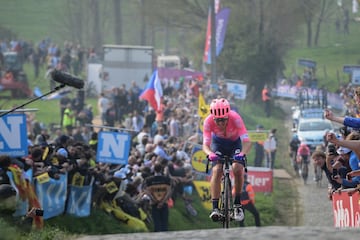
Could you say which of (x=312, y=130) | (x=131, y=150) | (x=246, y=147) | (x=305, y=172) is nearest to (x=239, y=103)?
(x=312, y=130)

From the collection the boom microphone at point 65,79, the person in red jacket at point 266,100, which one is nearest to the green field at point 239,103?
the person in red jacket at point 266,100

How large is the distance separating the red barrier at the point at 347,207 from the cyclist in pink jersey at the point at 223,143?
1829 millimetres

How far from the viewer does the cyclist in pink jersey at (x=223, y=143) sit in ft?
40.4

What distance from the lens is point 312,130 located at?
37531 millimetres

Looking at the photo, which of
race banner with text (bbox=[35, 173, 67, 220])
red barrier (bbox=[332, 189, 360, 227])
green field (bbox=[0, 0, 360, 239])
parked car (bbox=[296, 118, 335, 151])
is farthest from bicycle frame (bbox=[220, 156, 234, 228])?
parked car (bbox=[296, 118, 335, 151])

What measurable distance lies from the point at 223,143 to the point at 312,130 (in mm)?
25068

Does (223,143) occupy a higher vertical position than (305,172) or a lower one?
higher

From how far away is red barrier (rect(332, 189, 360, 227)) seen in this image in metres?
13.7

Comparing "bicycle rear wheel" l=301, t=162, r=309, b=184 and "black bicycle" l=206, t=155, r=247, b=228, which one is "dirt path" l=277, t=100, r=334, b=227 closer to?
"bicycle rear wheel" l=301, t=162, r=309, b=184

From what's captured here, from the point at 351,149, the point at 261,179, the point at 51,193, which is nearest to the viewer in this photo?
the point at 351,149

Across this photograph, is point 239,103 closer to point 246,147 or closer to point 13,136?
point 13,136

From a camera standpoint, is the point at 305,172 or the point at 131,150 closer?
the point at 131,150

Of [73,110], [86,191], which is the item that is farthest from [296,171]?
[86,191]

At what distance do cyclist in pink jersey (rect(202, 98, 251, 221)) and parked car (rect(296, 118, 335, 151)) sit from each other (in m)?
23.3
